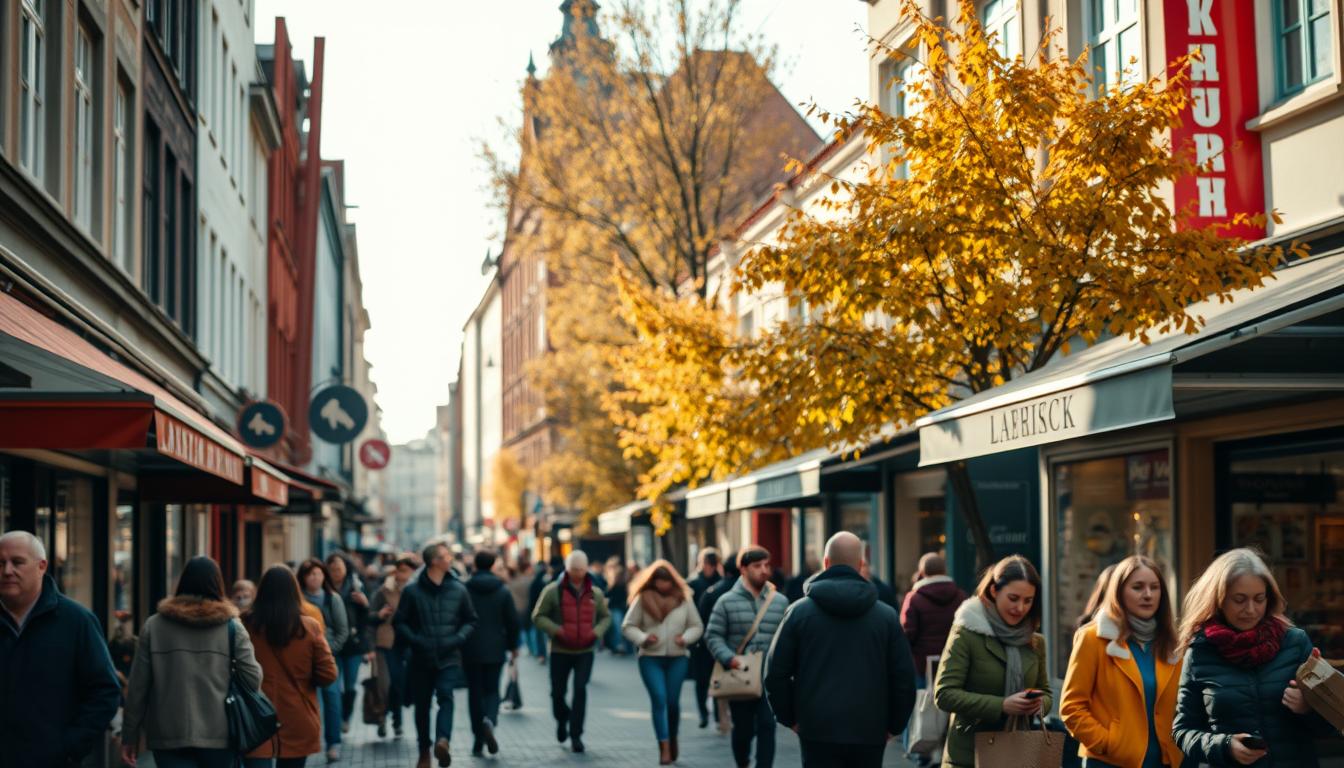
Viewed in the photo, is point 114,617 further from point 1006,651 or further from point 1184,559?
point 1006,651

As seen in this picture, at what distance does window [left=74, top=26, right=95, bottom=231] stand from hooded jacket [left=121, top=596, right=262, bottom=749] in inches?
312

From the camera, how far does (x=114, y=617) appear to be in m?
17.2

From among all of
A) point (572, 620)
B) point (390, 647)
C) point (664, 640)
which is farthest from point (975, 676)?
point (390, 647)

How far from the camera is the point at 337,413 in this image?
29.4m

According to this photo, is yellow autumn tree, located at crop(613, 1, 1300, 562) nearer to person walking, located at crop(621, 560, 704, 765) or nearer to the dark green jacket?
person walking, located at crop(621, 560, 704, 765)

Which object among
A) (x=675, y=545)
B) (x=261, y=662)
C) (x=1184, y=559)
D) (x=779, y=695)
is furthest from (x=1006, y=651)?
(x=675, y=545)

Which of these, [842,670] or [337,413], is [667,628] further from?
[337,413]

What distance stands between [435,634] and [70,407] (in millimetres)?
6059

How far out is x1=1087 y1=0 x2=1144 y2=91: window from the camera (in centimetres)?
1575

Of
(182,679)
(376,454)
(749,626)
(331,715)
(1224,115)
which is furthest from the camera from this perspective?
(376,454)

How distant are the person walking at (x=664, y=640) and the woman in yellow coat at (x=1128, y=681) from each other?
7532 millimetres

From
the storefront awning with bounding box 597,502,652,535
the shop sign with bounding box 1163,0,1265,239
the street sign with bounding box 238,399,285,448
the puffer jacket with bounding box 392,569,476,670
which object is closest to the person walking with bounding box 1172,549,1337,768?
the shop sign with bounding box 1163,0,1265,239

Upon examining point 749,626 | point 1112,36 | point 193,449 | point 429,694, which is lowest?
point 429,694

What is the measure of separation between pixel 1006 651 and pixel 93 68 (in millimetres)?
11853
